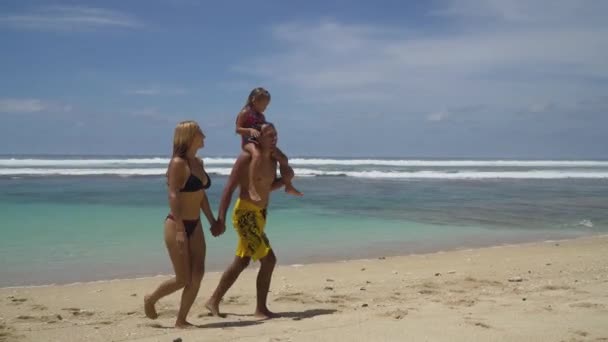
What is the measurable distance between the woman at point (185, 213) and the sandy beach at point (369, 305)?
365 millimetres

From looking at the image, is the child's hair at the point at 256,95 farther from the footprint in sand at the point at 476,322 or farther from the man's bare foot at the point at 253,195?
the footprint in sand at the point at 476,322

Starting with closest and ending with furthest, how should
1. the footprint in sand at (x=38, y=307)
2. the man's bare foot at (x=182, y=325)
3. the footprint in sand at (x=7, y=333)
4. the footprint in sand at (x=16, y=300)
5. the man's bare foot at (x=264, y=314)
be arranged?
the footprint in sand at (x=7, y=333) → the man's bare foot at (x=182, y=325) → the man's bare foot at (x=264, y=314) → the footprint in sand at (x=38, y=307) → the footprint in sand at (x=16, y=300)

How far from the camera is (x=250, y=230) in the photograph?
5.09m

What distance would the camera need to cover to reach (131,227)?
36.6ft

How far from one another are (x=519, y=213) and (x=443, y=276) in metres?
8.55

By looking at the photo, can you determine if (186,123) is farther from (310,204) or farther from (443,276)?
(310,204)

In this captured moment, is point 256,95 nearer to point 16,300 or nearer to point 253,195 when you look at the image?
point 253,195

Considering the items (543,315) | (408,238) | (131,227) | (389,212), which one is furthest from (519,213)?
(543,315)

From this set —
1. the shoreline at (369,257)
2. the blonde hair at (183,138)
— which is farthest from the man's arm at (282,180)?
the shoreline at (369,257)

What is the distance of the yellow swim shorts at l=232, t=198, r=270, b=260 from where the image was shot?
5.09 meters

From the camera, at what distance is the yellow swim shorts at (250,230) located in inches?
201

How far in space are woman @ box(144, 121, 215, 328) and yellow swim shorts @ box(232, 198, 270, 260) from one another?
0.57 metres

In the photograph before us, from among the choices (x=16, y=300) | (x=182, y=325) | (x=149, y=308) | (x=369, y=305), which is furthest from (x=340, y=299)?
(x=16, y=300)

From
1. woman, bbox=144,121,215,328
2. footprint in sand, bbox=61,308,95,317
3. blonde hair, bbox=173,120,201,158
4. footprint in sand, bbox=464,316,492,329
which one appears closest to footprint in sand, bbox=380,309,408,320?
footprint in sand, bbox=464,316,492,329
